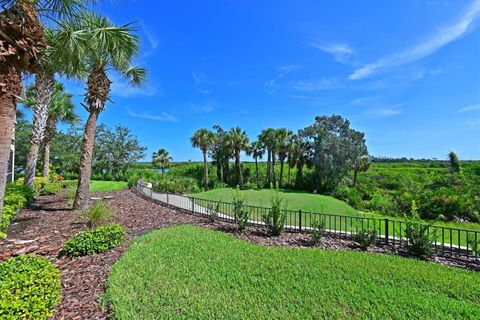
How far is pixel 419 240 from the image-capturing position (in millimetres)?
5484

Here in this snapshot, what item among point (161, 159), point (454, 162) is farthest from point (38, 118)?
point (454, 162)

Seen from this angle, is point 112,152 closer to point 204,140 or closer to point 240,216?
point 204,140

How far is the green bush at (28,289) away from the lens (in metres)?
2.44

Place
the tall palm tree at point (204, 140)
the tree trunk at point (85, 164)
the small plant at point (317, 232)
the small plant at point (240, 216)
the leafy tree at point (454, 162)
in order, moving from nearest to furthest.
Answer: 1. the small plant at point (317, 232)
2. the small plant at point (240, 216)
3. the tree trunk at point (85, 164)
4. the leafy tree at point (454, 162)
5. the tall palm tree at point (204, 140)

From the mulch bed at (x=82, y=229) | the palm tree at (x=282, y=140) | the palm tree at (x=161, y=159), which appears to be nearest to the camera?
the mulch bed at (x=82, y=229)

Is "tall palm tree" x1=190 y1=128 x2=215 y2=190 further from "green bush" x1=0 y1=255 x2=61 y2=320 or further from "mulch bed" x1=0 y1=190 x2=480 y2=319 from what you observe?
"green bush" x1=0 y1=255 x2=61 y2=320

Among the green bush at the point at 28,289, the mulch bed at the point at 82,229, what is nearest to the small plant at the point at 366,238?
the mulch bed at the point at 82,229

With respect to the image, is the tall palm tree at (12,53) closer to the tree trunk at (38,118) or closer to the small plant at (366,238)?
the small plant at (366,238)

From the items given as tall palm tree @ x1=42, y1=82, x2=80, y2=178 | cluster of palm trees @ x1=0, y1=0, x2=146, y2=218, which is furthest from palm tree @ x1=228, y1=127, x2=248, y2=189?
cluster of palm trees @ x1=0, y1=0, x2=146, y2=218

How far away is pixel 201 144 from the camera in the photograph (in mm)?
28797

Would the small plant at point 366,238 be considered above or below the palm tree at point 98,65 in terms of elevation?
below

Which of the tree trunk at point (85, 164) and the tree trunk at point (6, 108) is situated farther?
the tree trunk at point (85, 164)

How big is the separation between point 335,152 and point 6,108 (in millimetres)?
27501

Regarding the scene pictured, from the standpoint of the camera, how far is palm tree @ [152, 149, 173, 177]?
35.2m
